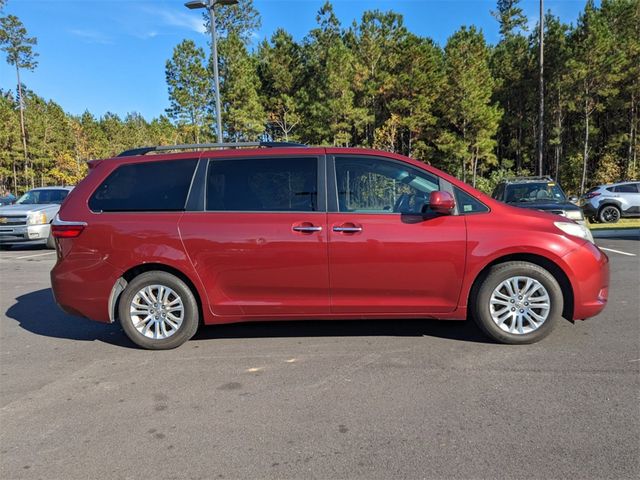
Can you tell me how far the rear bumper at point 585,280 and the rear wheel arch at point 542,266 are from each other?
2.0 inches

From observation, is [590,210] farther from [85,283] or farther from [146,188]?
[85,283]

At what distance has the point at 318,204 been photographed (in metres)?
4.35

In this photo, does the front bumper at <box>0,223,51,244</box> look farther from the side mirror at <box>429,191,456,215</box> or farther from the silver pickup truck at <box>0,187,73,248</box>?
the side mirror at <box>429,191,456,215</box>

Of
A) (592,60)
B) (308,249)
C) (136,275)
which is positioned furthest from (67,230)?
(592,60)

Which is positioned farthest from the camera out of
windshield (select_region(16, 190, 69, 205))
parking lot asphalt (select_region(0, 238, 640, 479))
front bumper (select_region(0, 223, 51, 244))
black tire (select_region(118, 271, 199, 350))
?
windshield (select_region(16, 190, 69, 205))

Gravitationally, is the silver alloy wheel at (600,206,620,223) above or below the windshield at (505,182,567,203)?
below

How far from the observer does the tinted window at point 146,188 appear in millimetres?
4531

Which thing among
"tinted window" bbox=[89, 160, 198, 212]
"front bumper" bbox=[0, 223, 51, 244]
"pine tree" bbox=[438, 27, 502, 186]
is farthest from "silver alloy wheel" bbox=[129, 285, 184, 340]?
"pine tree" bbox=[438, 27, 502, 186]

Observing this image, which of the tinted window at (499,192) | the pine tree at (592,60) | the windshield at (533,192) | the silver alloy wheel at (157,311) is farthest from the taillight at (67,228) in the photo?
the pine tree at (592,60)

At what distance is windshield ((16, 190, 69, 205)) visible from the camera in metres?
14.3

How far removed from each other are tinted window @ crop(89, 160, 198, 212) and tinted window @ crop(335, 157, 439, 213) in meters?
1.49

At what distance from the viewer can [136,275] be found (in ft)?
15.1

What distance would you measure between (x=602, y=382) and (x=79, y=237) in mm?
4672

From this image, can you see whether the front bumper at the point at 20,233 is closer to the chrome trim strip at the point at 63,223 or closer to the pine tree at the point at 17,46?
the chrome trim strip at the point at 63,223
